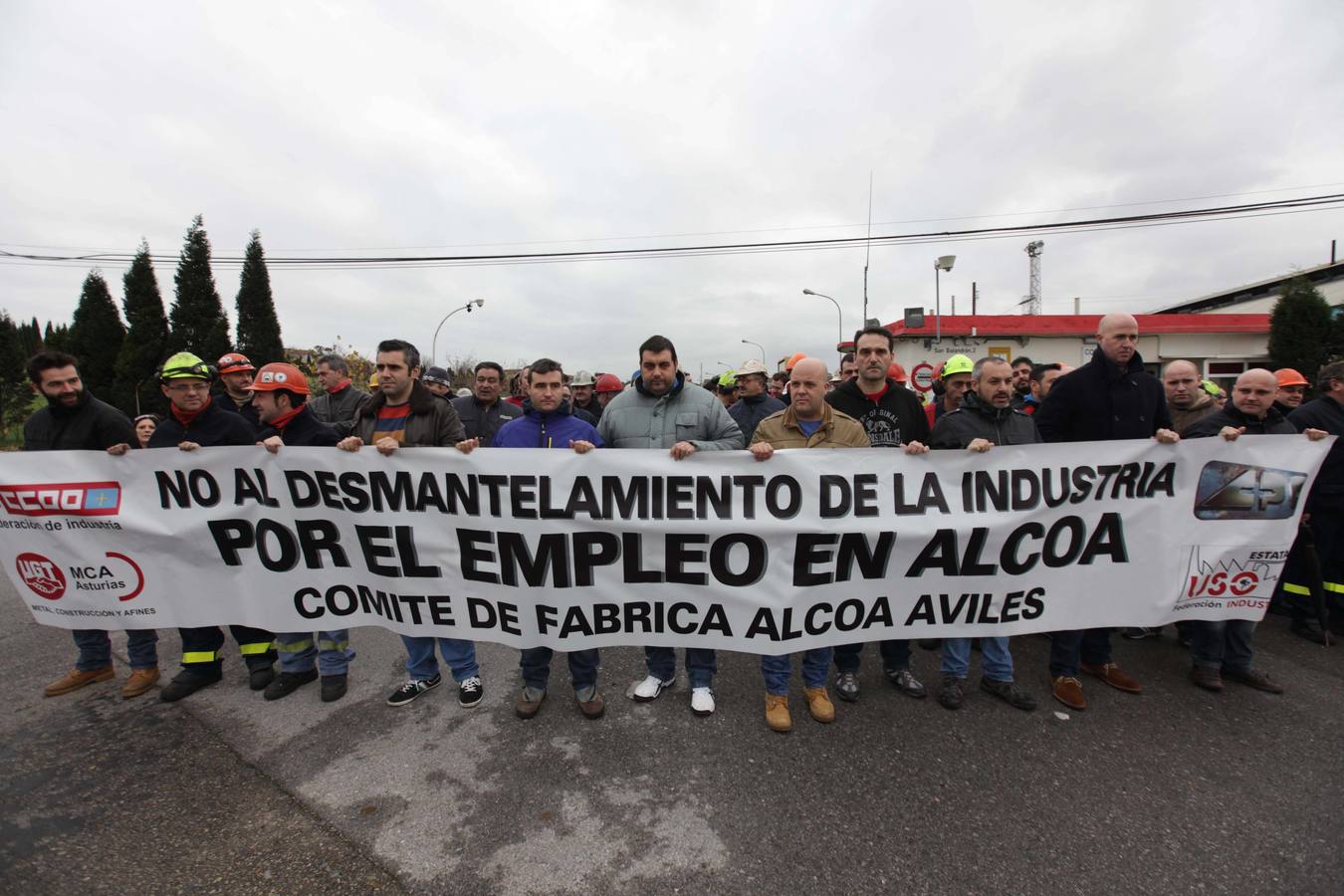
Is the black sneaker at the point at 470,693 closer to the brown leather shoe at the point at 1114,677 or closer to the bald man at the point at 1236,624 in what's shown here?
the brown leather shoe at the point at 1114,677

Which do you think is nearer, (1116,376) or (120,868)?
(120,868)

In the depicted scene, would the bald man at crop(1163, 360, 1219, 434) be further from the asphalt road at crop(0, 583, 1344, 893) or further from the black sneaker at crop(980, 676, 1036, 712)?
the black sneaker at crop(980, 676, 1036, 712)

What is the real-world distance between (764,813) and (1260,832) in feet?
6.31

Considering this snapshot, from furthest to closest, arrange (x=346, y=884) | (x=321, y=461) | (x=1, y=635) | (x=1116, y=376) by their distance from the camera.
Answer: (x=1, y=635)
(x=1116, y=376)
(x=321, y=461)
(x=346, y=884)

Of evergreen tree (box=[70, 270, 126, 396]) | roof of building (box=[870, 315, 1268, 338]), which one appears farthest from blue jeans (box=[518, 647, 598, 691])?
evergreen tree (box=[70, 270, 126, 396])

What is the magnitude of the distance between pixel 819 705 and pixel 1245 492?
264 centimetres

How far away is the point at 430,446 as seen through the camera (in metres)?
3.28

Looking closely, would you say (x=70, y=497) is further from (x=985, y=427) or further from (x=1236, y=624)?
(x=1236, y=624)

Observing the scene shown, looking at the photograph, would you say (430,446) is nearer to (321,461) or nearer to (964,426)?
(321,461)

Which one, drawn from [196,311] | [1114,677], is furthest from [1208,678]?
[196,311]

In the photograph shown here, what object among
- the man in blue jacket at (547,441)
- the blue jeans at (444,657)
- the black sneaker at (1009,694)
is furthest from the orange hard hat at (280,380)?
the black sneaker at (1009,694)

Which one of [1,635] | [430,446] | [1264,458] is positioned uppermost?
[430,446]

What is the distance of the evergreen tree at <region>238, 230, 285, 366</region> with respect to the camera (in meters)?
25.7

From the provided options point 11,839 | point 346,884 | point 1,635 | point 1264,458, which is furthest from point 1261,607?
point 1,635
